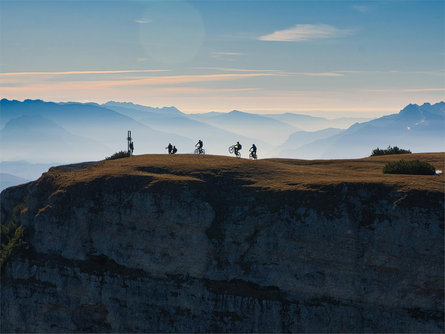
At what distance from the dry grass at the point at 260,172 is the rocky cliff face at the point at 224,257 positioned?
0.43m

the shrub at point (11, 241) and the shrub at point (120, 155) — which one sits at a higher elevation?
the shrub at point (120, 155)

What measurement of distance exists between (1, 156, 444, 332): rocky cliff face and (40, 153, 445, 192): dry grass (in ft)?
1.40

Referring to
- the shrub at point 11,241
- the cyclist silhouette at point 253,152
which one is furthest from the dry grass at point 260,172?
the shrub at point 11,241

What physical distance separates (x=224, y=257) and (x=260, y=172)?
1229 centimetres

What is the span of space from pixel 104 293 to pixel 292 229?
67.0 ft

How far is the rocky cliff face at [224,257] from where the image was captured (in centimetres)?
4028

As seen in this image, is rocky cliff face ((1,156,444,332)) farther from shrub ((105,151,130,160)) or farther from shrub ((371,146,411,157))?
shrub ((371,146,411,157))

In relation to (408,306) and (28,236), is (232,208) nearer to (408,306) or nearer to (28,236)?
(408,306)

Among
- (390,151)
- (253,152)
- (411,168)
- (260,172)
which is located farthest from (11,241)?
(390,151)

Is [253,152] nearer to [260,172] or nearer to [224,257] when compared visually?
[260,172]

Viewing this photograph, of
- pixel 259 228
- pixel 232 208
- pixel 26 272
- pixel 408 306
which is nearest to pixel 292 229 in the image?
pixel 259 228

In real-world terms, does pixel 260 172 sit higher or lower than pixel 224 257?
higher

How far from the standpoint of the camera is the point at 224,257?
45.3 meters

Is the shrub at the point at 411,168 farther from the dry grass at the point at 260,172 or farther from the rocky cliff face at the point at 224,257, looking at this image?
the rocky cliff face at the point at 224,257
